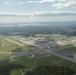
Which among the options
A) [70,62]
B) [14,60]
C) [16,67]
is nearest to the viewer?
[16,67]

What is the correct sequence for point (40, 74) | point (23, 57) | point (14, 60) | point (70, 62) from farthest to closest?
point (23, 57), point (14, 60), point (70, 62), point (40, 74)

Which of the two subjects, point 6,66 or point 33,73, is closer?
point 33,73

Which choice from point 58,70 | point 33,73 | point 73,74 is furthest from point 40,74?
point 73,74

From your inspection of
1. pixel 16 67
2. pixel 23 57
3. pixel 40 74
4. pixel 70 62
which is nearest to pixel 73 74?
pixel 40 74

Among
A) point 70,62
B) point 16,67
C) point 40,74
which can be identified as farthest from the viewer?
point 70,62

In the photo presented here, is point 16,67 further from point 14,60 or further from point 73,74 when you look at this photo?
point 73,74

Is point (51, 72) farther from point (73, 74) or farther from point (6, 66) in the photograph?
point (6, 66)

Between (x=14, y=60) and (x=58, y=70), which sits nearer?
(x=58, y=70)

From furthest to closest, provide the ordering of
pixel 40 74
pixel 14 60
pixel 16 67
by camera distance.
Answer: pixel 14 60 < pixel 16 67 < pixel 40 74
